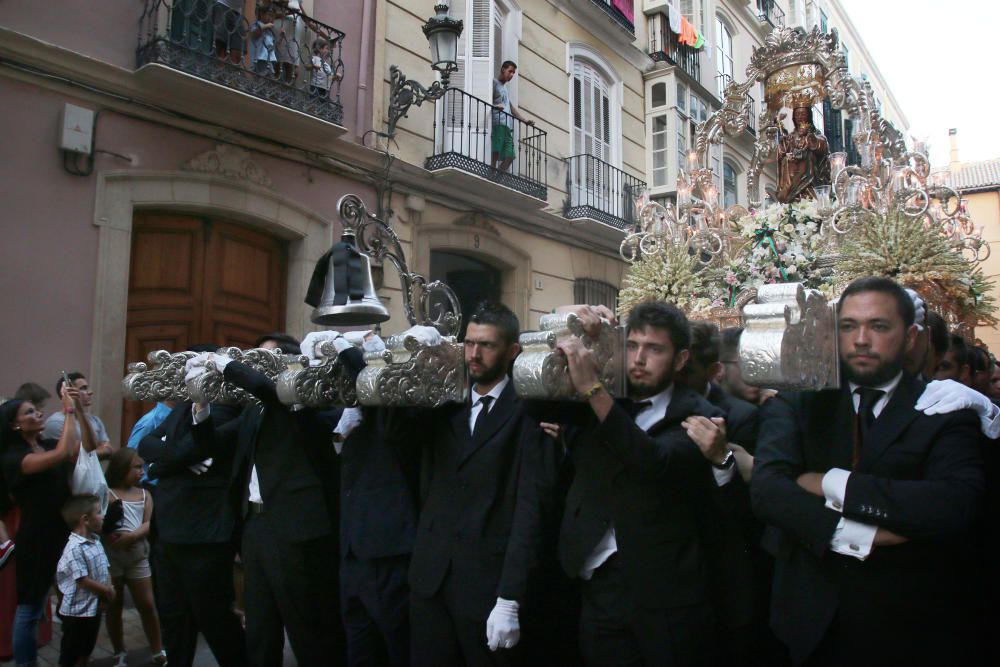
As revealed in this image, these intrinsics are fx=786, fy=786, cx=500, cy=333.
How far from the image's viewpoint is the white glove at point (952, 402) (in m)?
2.11

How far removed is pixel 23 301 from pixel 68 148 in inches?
50.0

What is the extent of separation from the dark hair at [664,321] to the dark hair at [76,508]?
135 inches

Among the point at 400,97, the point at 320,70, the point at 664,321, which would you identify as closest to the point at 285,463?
the point at 664,321

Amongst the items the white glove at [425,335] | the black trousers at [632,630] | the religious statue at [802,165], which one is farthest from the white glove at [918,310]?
the religious statue at [802,165]

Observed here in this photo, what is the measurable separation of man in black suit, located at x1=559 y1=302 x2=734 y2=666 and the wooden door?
535cm

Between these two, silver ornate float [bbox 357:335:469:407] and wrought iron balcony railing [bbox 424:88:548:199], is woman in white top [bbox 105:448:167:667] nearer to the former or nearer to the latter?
silver ornate float [bbox 357:335:469:407]

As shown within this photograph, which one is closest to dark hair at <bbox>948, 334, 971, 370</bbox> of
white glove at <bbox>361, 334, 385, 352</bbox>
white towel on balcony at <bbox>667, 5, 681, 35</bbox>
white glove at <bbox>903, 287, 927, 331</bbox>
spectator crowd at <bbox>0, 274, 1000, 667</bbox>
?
spectator crowd at <bbox>0, 274, 1000, 667</bbox>

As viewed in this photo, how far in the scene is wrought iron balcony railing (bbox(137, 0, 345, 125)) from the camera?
6.73m

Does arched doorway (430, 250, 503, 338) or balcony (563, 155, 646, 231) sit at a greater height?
balcony (563, 155, 646, 231)

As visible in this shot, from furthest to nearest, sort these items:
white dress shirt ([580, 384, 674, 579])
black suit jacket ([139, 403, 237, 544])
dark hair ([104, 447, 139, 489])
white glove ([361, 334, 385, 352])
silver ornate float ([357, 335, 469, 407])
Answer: dark hair ([104, 447, 139, 489]) < black suit jacket ([139, 403, 237, 544]) < white glove ([361, 334, 385, 352]) < silver ornate float ([357, 335, 469, 407]) < white dress shirt ([580, 384, 674, 579])

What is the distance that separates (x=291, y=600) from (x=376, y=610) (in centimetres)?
54

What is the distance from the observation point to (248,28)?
7254 millimetres

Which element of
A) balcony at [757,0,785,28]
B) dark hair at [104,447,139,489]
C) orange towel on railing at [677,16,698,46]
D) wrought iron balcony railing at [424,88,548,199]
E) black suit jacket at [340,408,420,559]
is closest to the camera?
black suit jacket at [340,408,420,559]

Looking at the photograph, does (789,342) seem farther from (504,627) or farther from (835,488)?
(504,627)
